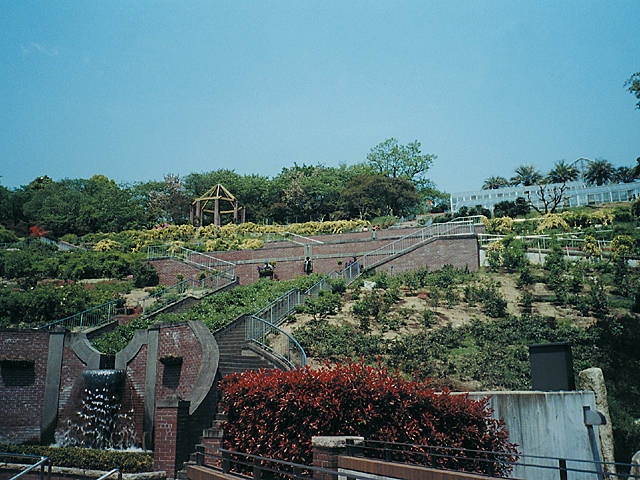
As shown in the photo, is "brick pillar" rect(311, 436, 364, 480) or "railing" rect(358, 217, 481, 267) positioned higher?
"railing" rect(358, 217, 481, 267)

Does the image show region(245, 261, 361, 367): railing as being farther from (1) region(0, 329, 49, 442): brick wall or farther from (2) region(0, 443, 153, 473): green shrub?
(1) region(0, 329, 49, 442): brick wall

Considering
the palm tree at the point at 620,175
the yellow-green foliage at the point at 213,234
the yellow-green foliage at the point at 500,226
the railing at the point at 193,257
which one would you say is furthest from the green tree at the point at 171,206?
the palm tree at the point at 620,175

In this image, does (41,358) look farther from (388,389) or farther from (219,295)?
(388,389)

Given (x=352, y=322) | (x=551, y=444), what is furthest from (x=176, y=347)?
(x=551, y=444)

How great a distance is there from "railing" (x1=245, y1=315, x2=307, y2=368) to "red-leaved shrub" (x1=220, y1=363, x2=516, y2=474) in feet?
20.3

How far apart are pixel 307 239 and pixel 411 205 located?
19.0 meters

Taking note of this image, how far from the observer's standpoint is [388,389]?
350 inches

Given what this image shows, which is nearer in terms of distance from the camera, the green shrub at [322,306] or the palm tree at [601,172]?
the green shrub at [322,306]

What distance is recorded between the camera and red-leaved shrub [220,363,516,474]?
8688mm

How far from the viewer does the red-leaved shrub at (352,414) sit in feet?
28.5

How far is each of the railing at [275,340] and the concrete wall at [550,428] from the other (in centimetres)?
635

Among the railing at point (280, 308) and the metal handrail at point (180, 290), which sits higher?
the metal handrail at point (180, 290)

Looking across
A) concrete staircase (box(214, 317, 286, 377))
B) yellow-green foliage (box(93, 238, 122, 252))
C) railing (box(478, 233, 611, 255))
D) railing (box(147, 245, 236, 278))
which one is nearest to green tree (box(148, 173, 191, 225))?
yellow-green foliage (box(93, 238, 122, 252))

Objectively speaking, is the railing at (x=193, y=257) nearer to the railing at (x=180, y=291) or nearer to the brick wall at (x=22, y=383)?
the railing at (x=180, y=291)
